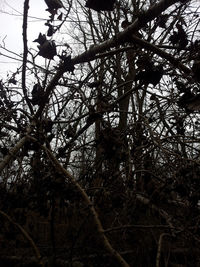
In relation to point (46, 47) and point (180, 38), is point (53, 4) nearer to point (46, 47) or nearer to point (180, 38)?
point (46, 47)

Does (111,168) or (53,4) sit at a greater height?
(53,4)

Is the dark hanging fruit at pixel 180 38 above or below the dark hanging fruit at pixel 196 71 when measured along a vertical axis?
above

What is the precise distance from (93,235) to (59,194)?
172 centimetres

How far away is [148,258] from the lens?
2.65m

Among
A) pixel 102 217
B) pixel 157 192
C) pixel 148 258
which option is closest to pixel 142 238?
pixel 148 258

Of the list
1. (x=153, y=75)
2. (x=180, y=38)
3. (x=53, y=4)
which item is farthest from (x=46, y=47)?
(x=180, y=38)

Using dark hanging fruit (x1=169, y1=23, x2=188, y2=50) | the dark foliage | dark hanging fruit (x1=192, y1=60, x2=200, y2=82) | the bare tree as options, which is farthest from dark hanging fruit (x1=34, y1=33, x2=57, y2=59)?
dark hanging fruit (x1=192, y1=60, x2=200, y2=82)

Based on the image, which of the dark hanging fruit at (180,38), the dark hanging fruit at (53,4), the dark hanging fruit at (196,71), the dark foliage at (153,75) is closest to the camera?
the dark hanging fruit at (196,71)

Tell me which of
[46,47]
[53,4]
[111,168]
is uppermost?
[53,4]

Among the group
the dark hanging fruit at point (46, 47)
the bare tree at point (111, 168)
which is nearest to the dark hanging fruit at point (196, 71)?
the bare tree at point (111, 168)

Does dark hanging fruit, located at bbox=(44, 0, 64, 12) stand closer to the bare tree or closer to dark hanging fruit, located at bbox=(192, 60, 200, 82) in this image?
the bare tree

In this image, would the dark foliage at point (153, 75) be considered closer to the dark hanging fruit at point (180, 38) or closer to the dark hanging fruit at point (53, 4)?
the dark hanging fruit at point (180, 38)

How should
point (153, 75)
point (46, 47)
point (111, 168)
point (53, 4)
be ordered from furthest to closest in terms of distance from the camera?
point (111, 168)
point (53, 4)
point (46, 47)
point (153, 75)

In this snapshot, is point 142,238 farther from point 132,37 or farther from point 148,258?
point 132,37
